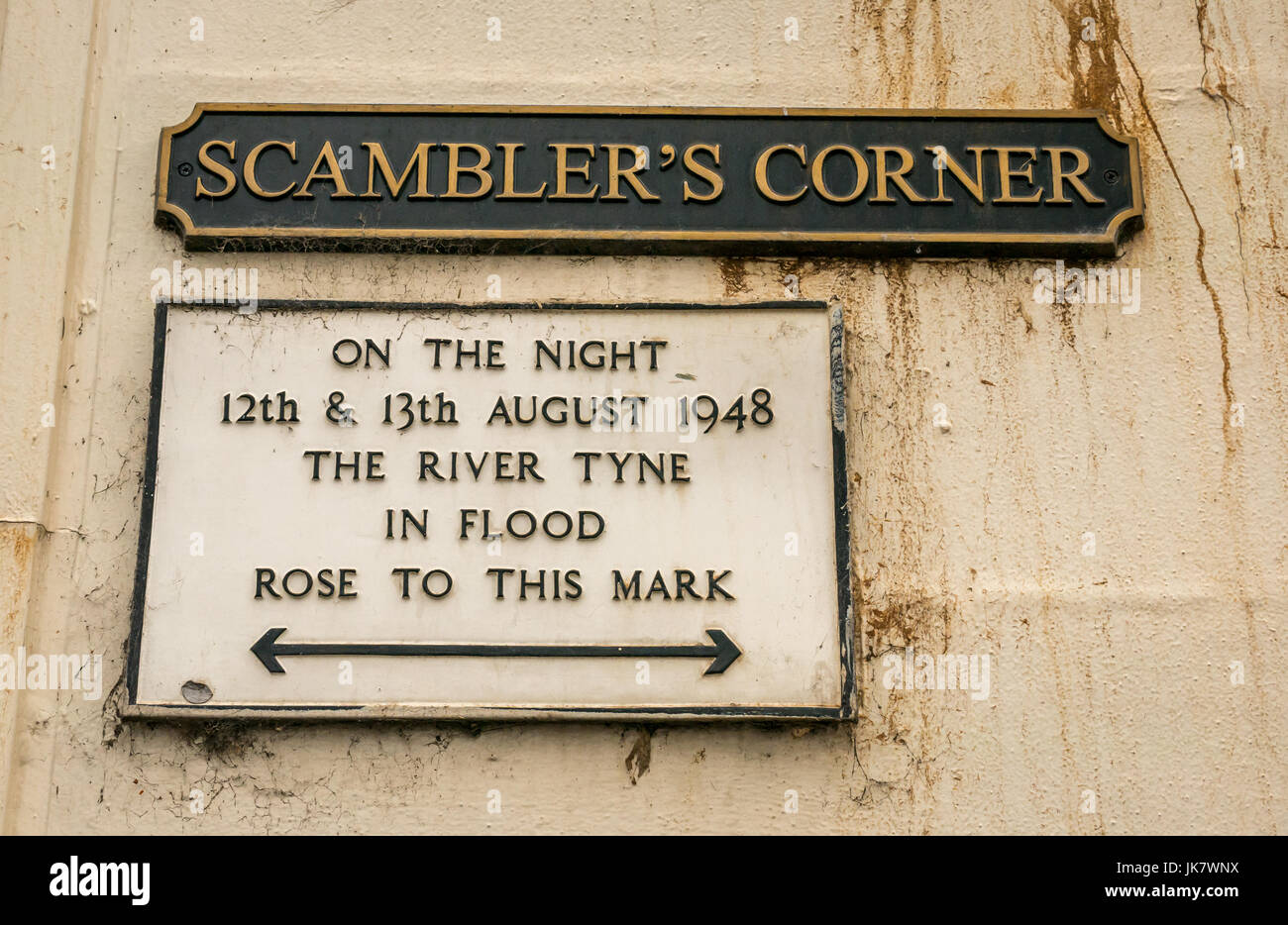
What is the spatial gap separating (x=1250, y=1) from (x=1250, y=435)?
1.33 metres

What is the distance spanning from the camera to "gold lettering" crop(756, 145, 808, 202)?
3.54m

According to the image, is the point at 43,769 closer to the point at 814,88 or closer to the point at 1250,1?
the point at 814,88

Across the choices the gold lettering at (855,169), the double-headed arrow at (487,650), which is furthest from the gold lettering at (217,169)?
the gold lettering at (855,169)

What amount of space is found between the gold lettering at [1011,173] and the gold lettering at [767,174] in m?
0.55

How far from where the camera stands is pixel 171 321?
337cm

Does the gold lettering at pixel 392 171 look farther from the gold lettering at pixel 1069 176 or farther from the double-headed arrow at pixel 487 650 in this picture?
the gold lettering at pixel 1069 176

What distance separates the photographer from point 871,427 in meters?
3.38

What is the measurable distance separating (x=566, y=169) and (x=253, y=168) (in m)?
0.87

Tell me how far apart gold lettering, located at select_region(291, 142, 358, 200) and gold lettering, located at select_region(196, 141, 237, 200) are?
0.18 metres

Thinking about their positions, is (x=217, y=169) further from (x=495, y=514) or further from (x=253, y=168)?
(x=495, y=514)

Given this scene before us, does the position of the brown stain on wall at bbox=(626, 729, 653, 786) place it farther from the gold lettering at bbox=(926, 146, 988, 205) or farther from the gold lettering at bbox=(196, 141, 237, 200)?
the gold lettering at bbox=(196, 141, 237, 200)

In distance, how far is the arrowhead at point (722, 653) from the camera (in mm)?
3123

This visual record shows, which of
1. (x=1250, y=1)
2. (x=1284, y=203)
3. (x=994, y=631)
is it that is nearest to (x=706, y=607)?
(x=994, y=631)

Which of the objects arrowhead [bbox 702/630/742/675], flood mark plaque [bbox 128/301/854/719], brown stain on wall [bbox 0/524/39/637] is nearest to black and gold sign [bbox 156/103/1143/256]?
flood mark plaque [bbox 128/301/854/719]
